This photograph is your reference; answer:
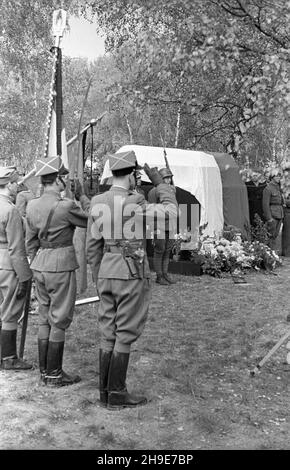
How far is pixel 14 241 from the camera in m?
5.37

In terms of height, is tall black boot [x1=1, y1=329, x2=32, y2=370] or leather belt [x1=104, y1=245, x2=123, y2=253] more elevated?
leather belt [x1=104, y1=245, x2=123, y2=253]

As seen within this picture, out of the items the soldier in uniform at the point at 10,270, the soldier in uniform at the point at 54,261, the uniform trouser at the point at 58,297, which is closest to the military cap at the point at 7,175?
the soldier in uniform at the point at 10,270

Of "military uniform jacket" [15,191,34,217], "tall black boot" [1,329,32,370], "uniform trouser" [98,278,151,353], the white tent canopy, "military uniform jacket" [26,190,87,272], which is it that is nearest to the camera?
"uniform trouser" [98,278,151,353]

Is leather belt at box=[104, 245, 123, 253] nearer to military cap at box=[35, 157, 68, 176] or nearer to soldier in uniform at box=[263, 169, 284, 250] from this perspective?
military cap at box=[35, 157, 68, 176]

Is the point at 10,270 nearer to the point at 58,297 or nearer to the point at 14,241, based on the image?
the point at 14,241

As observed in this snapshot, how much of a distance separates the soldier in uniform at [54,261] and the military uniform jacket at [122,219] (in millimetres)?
397

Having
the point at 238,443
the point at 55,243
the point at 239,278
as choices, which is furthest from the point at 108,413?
the point at 239,278

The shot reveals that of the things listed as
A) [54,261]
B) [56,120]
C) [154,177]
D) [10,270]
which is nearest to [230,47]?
[56,120]

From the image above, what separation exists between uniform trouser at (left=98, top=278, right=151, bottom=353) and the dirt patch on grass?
0.56m

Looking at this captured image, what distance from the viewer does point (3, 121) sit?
28.3 m

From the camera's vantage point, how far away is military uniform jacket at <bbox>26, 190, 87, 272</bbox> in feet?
16.0

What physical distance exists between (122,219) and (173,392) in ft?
5.22

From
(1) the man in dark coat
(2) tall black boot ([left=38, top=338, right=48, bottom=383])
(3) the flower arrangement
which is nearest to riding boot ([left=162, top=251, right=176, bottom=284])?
(3) the flower arrangement

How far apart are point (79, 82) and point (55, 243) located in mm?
31285
